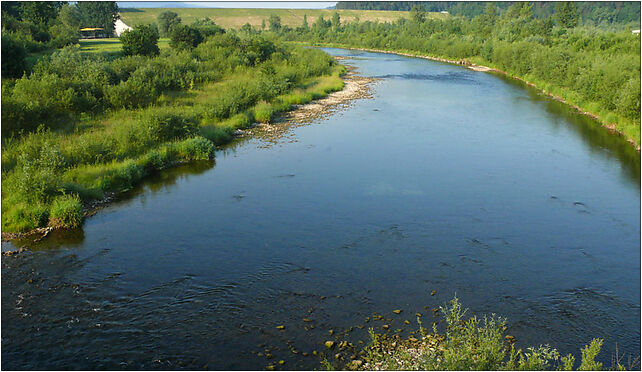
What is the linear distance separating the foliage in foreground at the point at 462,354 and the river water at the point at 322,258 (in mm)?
521

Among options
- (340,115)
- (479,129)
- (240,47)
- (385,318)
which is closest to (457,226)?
(385,318)

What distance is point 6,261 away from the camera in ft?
42.1

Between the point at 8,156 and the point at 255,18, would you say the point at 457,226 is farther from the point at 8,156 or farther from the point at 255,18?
the point at 255,18

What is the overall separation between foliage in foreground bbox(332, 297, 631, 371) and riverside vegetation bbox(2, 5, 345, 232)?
34.9ft

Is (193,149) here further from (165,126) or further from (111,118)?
(111,118)

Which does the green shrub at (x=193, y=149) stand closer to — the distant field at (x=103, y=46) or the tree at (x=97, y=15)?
the distant field at (x=103, y=46)

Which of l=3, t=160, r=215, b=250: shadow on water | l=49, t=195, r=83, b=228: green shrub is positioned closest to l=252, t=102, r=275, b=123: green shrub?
l=3, t=160, r=215, b=250: shadow on water

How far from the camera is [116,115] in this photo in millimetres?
25922

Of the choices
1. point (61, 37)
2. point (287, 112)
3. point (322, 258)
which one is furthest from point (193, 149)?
point (61, 37)

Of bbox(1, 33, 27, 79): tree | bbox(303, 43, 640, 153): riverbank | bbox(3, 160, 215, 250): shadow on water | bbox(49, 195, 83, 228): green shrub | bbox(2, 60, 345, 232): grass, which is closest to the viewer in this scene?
bbox(3, 160, 215, 250): shadow on water

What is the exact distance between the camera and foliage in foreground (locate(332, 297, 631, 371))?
7727 millimetres

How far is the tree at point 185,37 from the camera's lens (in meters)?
48.0

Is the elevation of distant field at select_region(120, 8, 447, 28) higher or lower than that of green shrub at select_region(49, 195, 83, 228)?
higher

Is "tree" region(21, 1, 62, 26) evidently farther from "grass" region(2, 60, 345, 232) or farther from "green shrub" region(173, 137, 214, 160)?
"green shrub" region(173, 137, 214, 160)
